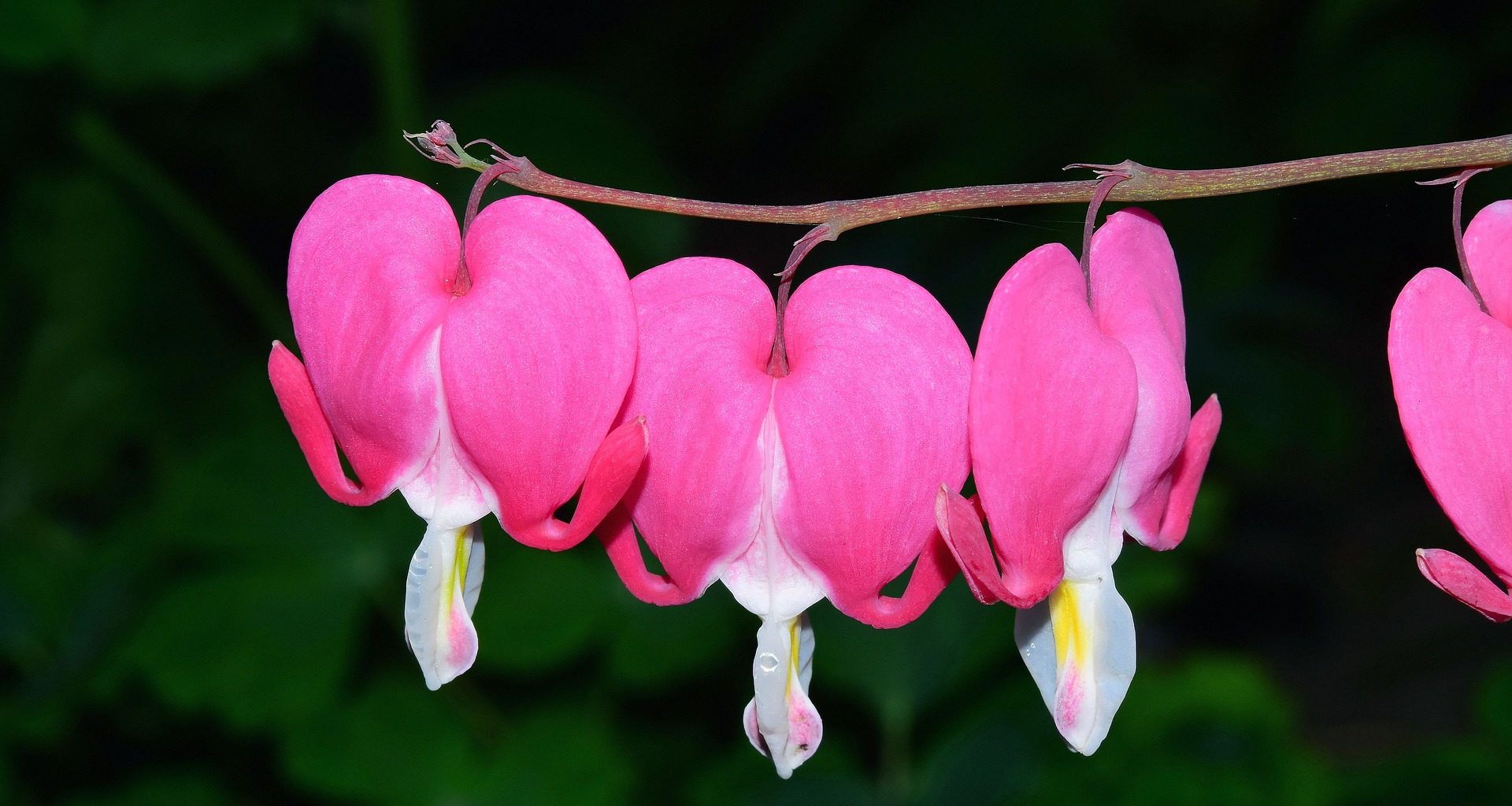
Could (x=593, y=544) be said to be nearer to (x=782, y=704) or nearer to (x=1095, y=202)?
(x=782, y=704)

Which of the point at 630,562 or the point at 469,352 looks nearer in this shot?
the point at 469,352

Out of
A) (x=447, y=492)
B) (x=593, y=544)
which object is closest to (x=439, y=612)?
(x=447, y=492)

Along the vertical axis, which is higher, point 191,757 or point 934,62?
A: point 934,62

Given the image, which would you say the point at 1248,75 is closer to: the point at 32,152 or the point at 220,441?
the point at 220,441

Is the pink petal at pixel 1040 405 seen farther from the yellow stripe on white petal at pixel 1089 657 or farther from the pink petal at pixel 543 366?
the pink petal at pixel 543 366

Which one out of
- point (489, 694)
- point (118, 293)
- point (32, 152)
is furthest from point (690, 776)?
point (32, 152)

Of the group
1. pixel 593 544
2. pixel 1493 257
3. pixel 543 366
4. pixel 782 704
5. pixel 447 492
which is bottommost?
pixel 593 544

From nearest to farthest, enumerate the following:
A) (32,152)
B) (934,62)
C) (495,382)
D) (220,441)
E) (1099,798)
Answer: (495,382) → (1099,798) → (220,441) → (32,152) → (934,62)
